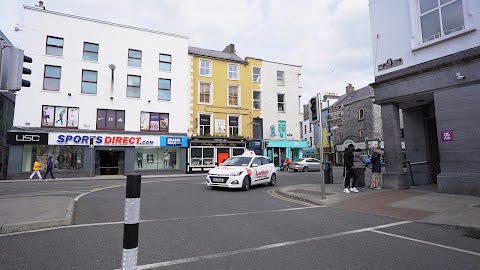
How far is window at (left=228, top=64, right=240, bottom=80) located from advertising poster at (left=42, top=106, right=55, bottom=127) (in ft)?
55.6

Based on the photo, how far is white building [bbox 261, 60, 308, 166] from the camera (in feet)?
109

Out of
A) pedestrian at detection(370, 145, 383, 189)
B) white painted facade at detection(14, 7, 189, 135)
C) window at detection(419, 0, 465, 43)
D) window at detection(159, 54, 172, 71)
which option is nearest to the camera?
window at detection(419, 0, 465, 43)

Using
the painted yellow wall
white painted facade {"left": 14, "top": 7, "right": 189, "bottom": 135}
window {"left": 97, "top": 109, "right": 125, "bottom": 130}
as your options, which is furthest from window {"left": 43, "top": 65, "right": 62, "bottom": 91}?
the painted yellow wall

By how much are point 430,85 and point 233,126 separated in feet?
72.9

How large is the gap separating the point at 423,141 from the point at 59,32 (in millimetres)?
27406

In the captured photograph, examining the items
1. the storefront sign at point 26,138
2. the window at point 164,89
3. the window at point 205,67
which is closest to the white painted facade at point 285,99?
the window at point 205,67

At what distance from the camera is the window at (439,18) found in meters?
10.2

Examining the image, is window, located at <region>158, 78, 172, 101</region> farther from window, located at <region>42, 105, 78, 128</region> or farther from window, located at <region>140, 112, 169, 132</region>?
window, located at <region>42, 105, 78, 128</region>

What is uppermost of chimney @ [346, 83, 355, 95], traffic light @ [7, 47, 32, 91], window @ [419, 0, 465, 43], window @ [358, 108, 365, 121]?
chimney @ [346, 83, 355, 95]

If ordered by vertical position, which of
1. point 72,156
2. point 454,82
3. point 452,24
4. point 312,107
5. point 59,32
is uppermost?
point 59,32

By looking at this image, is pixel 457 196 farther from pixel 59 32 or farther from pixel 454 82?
pixel 59 32

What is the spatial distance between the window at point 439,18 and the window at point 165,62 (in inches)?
881

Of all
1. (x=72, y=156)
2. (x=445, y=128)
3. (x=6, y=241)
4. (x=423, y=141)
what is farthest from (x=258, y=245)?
(x=72, y=156)

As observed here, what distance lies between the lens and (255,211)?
26.3ft
